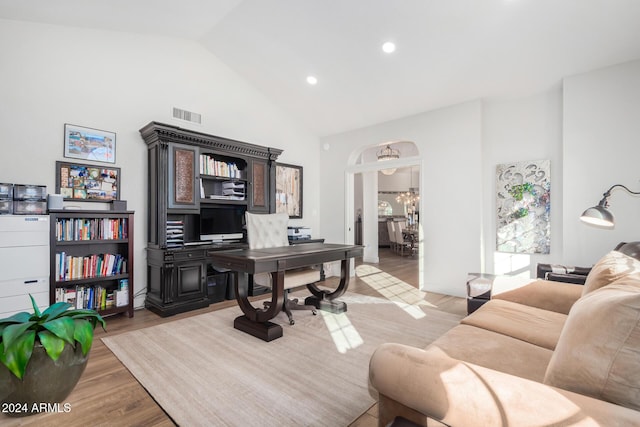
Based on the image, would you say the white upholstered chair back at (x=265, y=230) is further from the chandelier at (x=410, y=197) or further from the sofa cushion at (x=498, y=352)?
the chandelier at (x=410, y=197)

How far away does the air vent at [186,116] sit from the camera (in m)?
4.17

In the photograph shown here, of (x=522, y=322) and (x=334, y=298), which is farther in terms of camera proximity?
(x=334, y=298)

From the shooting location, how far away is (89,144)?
3447 mm

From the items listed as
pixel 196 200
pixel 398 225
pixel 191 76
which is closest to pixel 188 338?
pixel 196 200

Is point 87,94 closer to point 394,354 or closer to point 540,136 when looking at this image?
point 394,354

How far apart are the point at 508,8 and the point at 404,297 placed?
3.47m

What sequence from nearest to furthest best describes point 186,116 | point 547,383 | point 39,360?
point 547,383
point 39,360
point 186,116

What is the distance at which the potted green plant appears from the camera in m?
1.66

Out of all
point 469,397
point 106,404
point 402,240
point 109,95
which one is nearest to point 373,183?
point 402,240

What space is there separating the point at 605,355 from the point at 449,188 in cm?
→ 376

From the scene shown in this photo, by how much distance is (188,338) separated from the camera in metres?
2.86

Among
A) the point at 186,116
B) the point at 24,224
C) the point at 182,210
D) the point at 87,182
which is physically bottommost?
the point at 24,224

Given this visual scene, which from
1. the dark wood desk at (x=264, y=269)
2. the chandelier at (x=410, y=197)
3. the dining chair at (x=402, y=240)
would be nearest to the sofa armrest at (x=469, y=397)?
the dark wood desk at (x=264, y=269)

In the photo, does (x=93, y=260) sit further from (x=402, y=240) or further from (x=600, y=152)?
(x=402, y=240)
